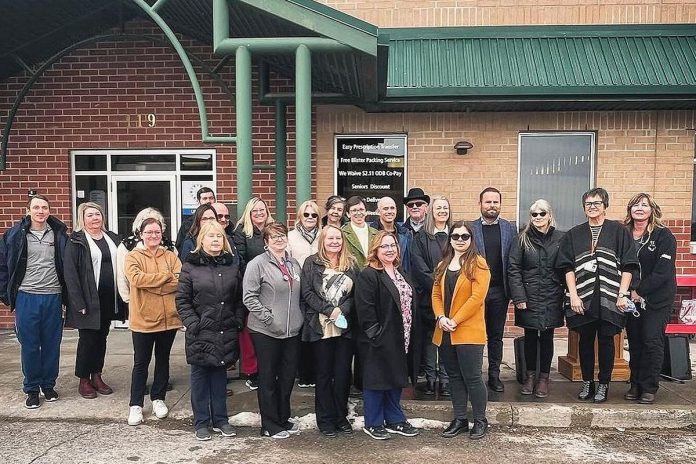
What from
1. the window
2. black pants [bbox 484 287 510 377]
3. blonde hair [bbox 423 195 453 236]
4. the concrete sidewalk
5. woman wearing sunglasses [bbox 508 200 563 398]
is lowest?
the concrete sidewalk

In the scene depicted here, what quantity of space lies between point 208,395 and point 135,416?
76 cm

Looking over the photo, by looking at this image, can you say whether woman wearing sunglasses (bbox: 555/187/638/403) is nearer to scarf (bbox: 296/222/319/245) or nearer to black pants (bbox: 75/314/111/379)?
scarf (bbox: 296/222/319/245)

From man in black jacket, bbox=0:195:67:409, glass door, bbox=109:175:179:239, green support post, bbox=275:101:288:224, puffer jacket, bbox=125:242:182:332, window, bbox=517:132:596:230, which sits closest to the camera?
puffer jacket, bbox=125:242:182:332

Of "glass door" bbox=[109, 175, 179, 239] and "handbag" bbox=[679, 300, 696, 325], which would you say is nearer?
"handbag" bbox=[679, 300, 696, 325]

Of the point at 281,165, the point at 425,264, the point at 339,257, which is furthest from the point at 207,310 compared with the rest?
the point at 281,165

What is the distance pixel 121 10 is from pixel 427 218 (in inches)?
202

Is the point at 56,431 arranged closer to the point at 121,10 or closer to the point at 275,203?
the point at 275,203

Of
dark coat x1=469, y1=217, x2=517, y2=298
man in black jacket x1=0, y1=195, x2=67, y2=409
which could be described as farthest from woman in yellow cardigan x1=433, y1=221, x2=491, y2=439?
man in black jacket x1=0, y1=195, x2=67, y2=409

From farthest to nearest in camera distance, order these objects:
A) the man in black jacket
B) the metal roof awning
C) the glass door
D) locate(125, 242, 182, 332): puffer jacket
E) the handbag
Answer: the glass door < the handbag < the metal roof awning < the man in black jacket < locate(125, 242, 182, 332): puffer jacket

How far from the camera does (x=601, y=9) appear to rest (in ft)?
24.5

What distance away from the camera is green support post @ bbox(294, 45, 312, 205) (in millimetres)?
5328

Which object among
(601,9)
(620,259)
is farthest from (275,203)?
(601,9)

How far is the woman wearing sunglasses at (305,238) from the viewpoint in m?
4.90

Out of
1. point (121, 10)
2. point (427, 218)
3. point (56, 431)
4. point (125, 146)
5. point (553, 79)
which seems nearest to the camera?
point (56, 431)
